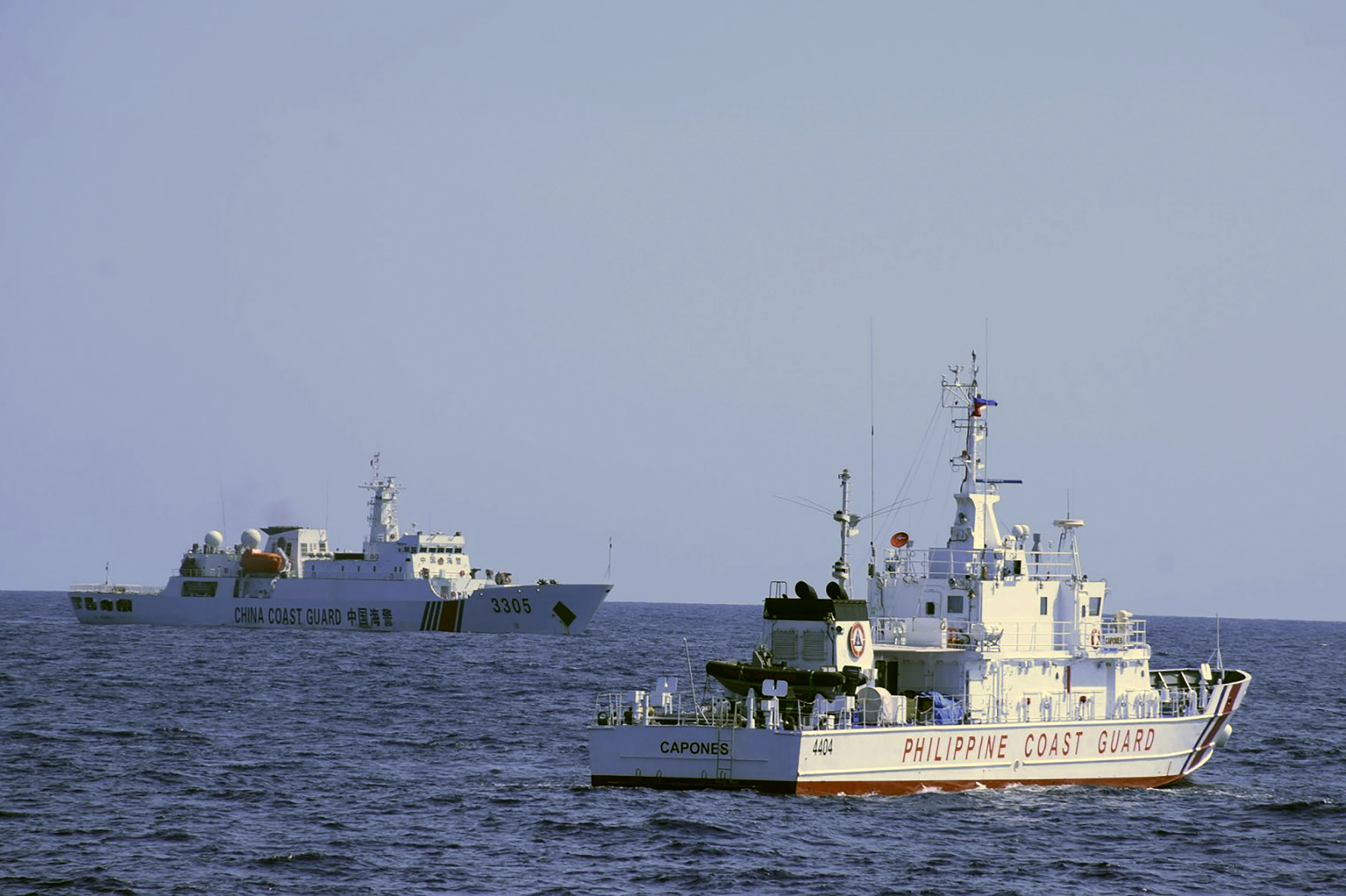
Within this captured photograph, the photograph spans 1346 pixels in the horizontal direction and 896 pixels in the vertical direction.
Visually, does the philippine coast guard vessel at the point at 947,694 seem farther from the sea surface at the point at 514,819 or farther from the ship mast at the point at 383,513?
the ship mast at the point at 383,513

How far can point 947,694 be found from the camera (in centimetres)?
3475

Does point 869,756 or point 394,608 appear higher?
point 394,608

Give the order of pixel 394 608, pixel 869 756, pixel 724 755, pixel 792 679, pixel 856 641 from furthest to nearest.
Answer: pixel 394 608, pixel 856 641, pixel 792 679, pixel 869 756, pixel 724 755

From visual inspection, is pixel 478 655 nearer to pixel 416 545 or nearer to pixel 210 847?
pixel 416 545

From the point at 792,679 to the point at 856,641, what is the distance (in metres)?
1.82

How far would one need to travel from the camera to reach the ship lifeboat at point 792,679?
105 feet

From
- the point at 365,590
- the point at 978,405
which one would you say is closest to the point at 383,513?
the point at 365,590

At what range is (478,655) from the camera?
3184 inches

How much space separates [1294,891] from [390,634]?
78652 millimetres

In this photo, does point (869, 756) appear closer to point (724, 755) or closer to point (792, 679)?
point (792, 679)

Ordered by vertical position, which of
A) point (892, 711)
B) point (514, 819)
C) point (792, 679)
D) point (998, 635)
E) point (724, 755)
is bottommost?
point (514, 819)

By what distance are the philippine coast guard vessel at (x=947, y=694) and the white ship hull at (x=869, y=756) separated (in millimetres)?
36

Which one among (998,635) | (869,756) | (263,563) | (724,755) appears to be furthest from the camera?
(263,563)

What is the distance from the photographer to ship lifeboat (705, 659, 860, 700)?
31.9 meters
